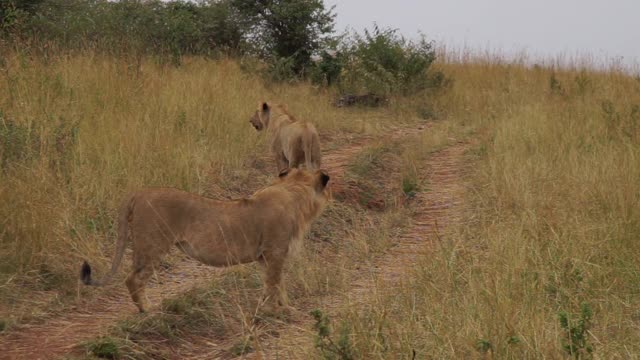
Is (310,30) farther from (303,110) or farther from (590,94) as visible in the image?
(590,94)

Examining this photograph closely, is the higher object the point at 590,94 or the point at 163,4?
the point at 163,4

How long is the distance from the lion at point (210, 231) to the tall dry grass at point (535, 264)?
740mm

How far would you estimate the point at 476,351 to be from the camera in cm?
348

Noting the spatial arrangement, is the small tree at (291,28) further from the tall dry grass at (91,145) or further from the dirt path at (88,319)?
the dirt path at (88,319)

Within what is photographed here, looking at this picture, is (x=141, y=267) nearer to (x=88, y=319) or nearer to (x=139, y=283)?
(x=139, y=283)

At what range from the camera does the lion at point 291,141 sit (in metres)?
8.16

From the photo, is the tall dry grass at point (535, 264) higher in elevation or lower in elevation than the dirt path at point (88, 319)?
higher

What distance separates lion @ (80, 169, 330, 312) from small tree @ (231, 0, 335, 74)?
36.0 ft

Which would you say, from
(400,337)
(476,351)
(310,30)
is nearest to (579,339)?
(476,351)

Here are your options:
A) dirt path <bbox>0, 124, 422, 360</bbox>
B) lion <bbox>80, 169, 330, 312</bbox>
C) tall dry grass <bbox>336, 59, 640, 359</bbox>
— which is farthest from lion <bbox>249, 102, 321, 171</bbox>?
lion <bbox>80, 169, 330, 312</bbox>

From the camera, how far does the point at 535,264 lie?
482 cm

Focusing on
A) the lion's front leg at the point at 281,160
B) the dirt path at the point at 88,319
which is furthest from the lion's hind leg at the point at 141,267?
the lion's front leg at the point at 281,160

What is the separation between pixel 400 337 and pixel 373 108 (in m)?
11.0

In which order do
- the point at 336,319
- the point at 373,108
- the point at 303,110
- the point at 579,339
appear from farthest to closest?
the point at 373,108
the point at 303,110
the point at 336,319
the point at 579,339
